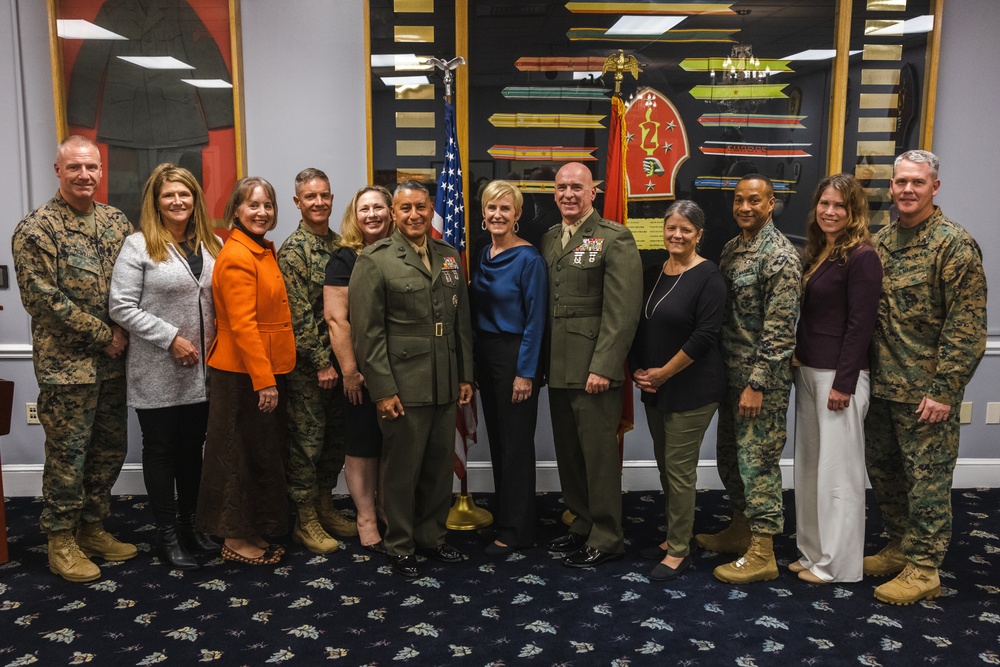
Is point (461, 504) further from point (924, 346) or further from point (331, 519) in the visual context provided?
point (924, 346)

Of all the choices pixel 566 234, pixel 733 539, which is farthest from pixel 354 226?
pixel 733 539

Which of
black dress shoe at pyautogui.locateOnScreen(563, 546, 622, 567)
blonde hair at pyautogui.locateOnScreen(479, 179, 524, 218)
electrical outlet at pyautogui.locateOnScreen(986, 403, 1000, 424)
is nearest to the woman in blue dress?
blonde hair at pyautogui.locateOnScreen(479, 179, 524, 218)

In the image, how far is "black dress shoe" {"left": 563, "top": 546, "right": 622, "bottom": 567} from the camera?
10.3 ft

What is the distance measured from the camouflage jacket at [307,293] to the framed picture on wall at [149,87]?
884 millimetres

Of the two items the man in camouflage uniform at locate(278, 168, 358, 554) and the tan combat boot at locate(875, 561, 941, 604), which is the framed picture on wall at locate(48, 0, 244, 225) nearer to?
the man in camouflage uniform at locate(278, 168, 358, 554)

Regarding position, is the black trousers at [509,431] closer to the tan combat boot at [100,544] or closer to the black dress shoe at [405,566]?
the black dress shoe at [405,566]

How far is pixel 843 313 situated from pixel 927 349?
34 cm

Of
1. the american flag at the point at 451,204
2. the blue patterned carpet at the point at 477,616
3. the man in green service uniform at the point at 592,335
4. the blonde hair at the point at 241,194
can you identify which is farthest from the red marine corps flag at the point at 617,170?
the blonde hair at the point at 241,194

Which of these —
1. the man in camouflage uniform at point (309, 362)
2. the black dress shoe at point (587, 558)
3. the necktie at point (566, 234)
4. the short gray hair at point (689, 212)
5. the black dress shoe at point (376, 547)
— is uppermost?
the short gray hair at point (689, 212)

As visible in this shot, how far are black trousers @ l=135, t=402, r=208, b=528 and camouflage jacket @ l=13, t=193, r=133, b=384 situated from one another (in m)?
0.31

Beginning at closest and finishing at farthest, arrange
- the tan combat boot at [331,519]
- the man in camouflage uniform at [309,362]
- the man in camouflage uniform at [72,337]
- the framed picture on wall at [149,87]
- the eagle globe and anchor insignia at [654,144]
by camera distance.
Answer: the man in camouflage uniform at [72,337] → the man in camouflage uniform at [309,362] → the tan combat boot at [331,519] → the framed picture on wall at [149,87] → the eagle globe and anchor insignia at [654,144]

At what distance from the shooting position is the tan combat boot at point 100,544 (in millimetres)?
3211

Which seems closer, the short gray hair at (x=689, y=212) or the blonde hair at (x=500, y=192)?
the short gray hair at (x=689, y=212)

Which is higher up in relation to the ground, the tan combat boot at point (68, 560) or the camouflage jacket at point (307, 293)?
the camouflage jacket at point (307, 293)
